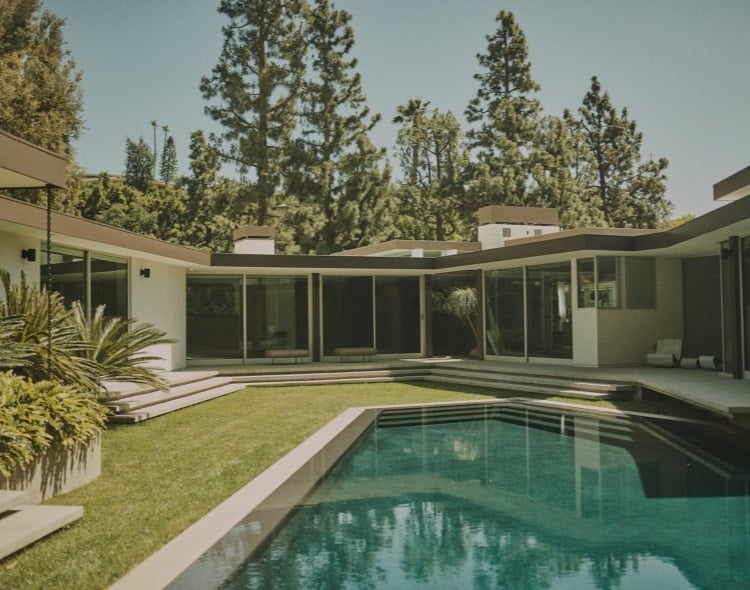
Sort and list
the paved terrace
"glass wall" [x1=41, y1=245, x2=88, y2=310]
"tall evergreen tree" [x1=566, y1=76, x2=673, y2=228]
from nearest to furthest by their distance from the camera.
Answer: the paved terrace → "glass wall" [x1=41, y1=245, x2=88, y2=310] → "tall evergreen tree" [x1=566, y1=76, x2=673, y2=228]

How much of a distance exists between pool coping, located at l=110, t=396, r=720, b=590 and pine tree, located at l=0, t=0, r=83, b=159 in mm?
20062

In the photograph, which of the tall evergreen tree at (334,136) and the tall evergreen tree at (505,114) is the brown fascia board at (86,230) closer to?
the tall evergreen tree at (334,136)

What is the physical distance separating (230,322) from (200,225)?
17.7 metres

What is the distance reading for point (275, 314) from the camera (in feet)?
60.0

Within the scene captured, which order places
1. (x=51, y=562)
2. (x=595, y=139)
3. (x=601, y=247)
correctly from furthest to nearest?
(x=595, y=139) < (x=601, y=247) < (x=51, y=562)

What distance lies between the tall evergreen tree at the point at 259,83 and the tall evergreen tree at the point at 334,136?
0.71 meters

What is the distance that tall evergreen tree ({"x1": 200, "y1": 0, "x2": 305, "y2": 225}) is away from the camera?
28797 mm

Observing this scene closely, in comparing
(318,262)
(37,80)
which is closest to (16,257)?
(318,262)

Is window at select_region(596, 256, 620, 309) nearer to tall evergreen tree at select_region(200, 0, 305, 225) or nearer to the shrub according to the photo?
the shrub

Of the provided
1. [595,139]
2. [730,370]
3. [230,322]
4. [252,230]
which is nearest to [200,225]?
[252,230]

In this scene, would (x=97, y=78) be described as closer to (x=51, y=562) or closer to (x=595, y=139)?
(x=595, y=139)

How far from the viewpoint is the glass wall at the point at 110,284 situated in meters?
12.8

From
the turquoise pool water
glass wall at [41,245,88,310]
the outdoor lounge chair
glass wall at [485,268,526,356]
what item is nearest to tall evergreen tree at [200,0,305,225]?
glass wall at [485,268,526,356]

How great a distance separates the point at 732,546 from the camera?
502 cm
